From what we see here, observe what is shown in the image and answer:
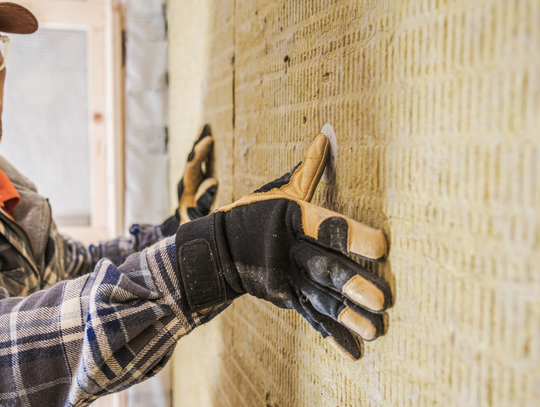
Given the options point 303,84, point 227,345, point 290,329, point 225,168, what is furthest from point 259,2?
point 227,345

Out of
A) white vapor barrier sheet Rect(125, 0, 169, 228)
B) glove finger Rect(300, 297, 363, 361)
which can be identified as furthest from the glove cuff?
white vapor barrier sheet Rect(125, 0, 169, 228)

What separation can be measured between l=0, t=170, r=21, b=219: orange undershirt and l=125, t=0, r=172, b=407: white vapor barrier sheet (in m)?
0.92

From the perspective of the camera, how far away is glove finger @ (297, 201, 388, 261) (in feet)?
1.88

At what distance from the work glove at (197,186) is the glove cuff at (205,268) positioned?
666mm

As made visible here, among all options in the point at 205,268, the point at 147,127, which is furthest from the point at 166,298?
the point at 147,127

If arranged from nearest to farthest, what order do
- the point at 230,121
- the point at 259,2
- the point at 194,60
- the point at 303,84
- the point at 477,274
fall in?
the point at 477,274, the point at 303,84, the point at 259,2, the point at 230,121, the point at 194,60

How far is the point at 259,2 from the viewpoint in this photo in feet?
3.26

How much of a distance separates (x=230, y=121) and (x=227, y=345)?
76 cm

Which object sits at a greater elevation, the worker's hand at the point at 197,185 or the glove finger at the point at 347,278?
the worker's hand at the point at 197,185

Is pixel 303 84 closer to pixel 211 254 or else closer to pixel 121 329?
pixel 211 254

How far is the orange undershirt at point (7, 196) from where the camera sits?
1.10 metres

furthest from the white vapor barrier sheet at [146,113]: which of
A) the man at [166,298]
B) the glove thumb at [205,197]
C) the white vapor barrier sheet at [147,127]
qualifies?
the man at [166,298]

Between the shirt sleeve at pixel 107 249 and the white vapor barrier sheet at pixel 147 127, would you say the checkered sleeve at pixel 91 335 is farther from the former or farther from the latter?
the white vapor barrier sheet at pixel 147 127

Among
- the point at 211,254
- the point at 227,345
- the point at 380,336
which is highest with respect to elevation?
the point at 211,254
